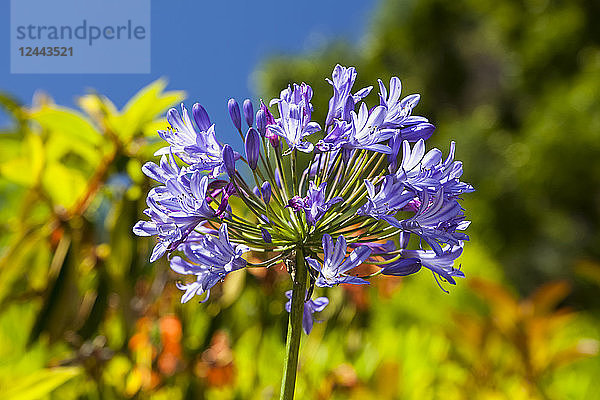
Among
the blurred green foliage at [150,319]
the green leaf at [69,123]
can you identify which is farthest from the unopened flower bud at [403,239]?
the green leaf at [69,123]

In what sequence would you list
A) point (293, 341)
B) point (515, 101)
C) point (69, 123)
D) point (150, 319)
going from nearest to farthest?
point (293, 341) → point (69, 123) → point (150, 319) → point (515, 101)

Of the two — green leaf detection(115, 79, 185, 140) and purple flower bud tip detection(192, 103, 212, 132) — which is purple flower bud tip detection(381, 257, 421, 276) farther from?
green leaf detection(115, 79, 185, 140)

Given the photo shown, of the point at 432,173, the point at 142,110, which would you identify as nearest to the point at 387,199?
the point at 432,173

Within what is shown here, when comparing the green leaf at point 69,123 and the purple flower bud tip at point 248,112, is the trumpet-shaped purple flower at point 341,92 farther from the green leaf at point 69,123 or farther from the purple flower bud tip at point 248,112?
the green leaf at point 69,123

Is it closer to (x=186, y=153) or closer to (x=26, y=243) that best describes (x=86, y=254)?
(x=26, y=243)

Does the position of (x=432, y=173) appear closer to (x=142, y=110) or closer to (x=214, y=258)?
(x=214, y=258)

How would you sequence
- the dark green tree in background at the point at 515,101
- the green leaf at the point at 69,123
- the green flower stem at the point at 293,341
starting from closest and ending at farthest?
the green flower stem at the point at 293,341
the green leaf at the point at 69,123
the dark green tree in background at the point at 515,101

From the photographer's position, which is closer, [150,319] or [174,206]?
[174,206]

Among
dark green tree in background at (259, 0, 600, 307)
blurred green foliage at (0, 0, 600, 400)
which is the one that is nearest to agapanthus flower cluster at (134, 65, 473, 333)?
blurred green foliage at (0, 0, 600, 400)

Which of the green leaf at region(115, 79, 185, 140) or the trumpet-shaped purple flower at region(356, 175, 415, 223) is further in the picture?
the green leaf at region(115, 79, 185, 140)
